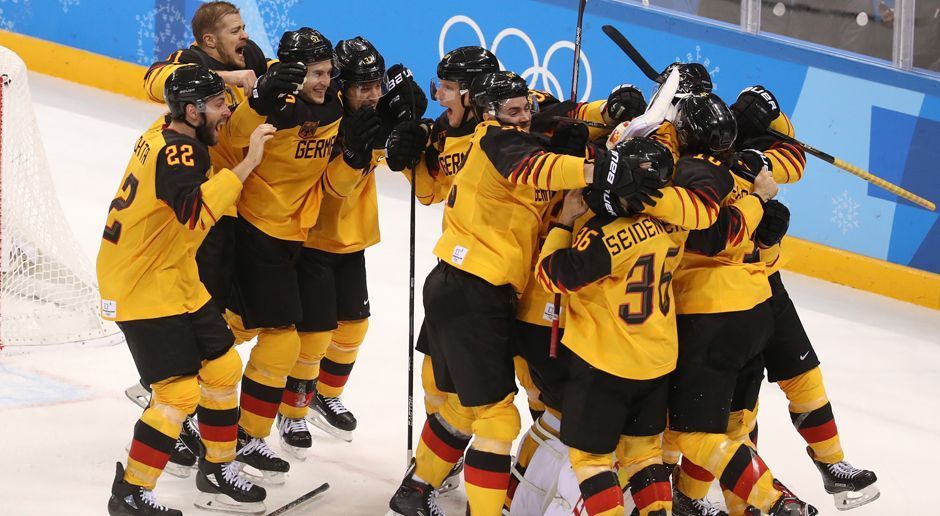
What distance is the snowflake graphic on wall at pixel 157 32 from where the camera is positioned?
31.1 ft

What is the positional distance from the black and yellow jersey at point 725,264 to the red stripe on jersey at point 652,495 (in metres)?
0.56

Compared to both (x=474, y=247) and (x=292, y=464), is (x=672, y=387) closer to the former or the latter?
(x=474, y=247)

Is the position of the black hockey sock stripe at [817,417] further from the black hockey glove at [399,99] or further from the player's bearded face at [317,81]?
the player's bearded face at [317,81]

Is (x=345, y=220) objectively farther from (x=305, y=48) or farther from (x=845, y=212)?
(x=845, y=212)

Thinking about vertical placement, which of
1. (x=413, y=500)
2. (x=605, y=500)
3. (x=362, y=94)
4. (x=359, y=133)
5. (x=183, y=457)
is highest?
(x=362, y=94)

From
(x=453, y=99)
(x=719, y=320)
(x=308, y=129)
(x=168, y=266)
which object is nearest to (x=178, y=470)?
(x=168, y=266)

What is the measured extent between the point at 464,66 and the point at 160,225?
1081 mm

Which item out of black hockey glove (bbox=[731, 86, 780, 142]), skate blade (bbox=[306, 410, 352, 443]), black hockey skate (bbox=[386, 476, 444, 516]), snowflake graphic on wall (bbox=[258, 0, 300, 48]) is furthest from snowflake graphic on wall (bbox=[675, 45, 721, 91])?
black hockey skate (bbox=[386, 476, 444, 516])

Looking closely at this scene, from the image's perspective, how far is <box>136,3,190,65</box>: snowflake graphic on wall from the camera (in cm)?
947

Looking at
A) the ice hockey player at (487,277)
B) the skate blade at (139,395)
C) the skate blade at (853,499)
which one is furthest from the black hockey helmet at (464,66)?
the skate blade at (853,499)

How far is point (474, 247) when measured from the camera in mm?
4098

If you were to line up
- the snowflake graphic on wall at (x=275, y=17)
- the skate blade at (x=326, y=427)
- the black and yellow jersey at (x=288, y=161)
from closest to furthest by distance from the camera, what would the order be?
the black and yellow jersey at (x=288, y=161), the skate blade at (x=326, y=427), the snowflake graphic on wall at (x=275, y=17)

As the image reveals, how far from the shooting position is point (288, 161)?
14.8ft

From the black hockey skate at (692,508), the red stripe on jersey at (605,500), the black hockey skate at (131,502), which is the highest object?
the red stripe on jersey at (605,500)
